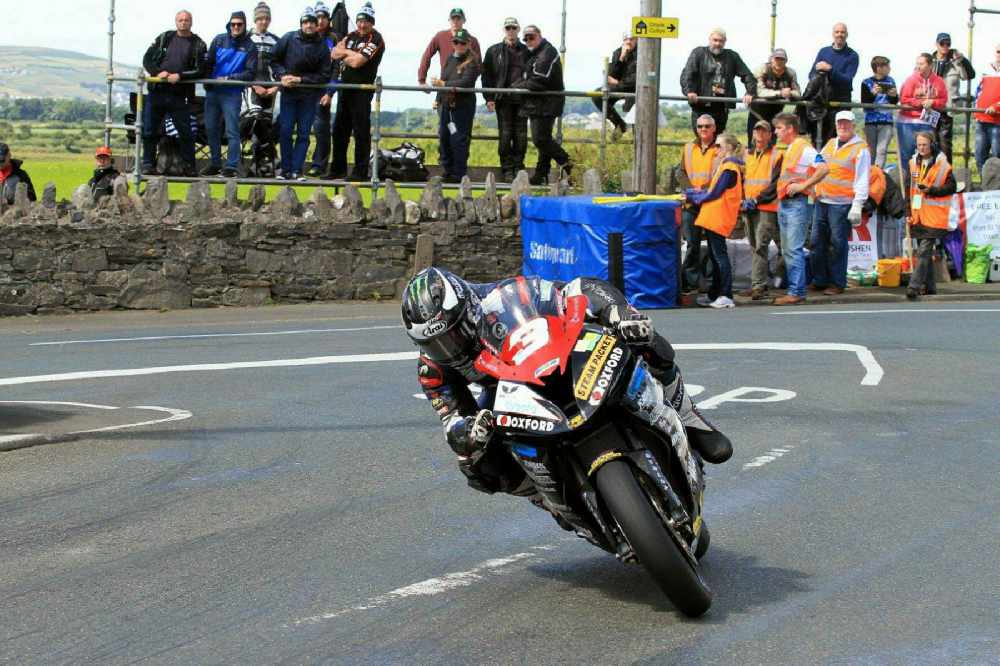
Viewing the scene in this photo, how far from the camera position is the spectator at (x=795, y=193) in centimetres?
1814

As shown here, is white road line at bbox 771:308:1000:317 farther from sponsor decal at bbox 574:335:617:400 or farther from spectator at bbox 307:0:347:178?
sponsor decal at bbox 574:335:617:400

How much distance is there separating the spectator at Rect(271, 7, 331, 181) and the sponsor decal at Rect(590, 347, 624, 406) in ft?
47.5

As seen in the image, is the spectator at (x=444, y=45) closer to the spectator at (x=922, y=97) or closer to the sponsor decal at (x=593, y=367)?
the spectator at (x=922, y=97)

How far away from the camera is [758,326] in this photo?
16047 mm

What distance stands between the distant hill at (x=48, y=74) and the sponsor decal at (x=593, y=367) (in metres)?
76.4

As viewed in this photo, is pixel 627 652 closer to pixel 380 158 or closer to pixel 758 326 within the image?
pixel 758 326

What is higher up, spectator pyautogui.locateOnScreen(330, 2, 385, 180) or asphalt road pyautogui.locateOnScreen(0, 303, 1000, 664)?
spectator pyautogui.locateOnScreen(330, 2, 385, 180)

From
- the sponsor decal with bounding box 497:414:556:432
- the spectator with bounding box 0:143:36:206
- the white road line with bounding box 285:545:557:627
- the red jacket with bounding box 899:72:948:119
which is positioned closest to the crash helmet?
the sponsor decal with bounding box 497:414:556:432

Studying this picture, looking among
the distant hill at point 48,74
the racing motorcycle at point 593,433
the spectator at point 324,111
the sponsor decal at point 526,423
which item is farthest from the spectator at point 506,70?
the distant hill at point 48,74

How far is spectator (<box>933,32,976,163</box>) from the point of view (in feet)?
73.6

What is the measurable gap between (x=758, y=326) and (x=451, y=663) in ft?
35.9

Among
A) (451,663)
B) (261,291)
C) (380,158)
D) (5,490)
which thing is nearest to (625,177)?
(380,158)

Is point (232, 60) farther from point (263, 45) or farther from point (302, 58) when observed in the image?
point (302, 58)

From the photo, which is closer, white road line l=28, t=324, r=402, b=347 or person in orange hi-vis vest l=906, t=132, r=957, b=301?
white road line l=28, t=324, r=402, b=347
